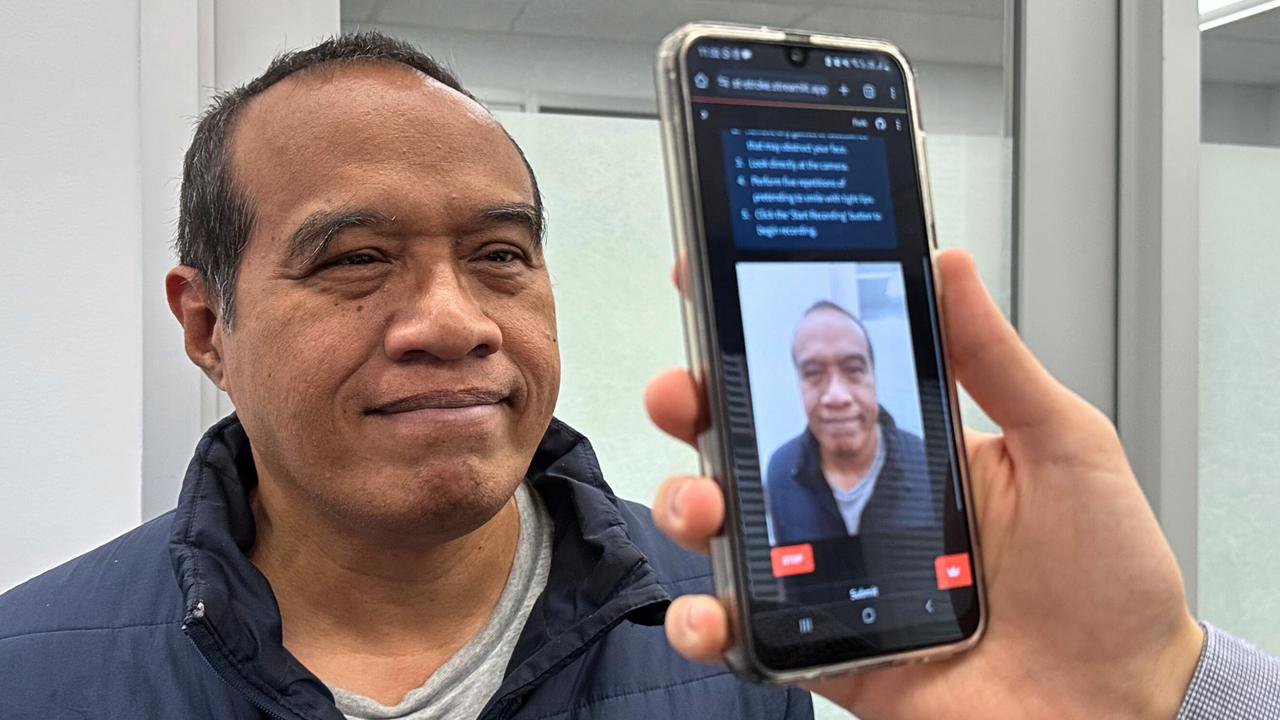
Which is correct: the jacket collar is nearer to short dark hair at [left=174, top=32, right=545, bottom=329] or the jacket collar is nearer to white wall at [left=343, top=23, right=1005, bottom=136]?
short dark hair at [left=174, top=32, right=545, bottom=329]

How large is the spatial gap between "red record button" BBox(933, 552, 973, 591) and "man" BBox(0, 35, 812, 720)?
38 cm

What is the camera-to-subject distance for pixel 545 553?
1049 mm

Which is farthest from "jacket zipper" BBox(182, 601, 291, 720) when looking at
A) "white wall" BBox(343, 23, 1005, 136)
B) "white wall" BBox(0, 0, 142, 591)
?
"white wall" BBox(343, 23, 1005, 136)

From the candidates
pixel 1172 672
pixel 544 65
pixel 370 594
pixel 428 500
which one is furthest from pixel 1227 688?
pixel 544 65

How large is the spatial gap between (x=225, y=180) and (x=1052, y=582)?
2.58 ft

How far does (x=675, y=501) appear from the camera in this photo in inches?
19.6

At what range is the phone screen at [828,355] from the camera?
0.53m

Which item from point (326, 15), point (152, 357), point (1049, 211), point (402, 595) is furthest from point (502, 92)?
point (1049, 211)

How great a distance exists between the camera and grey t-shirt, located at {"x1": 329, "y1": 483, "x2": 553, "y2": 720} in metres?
0.91

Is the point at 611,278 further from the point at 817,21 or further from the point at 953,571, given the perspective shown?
the point at 953,571

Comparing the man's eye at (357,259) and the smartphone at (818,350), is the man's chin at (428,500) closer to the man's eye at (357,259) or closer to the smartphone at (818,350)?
the man's eye at (357,259)

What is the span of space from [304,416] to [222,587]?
→ 6.0 inches

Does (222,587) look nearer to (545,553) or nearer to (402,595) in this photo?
(402,595)

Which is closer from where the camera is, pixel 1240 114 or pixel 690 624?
pixel 690 624
